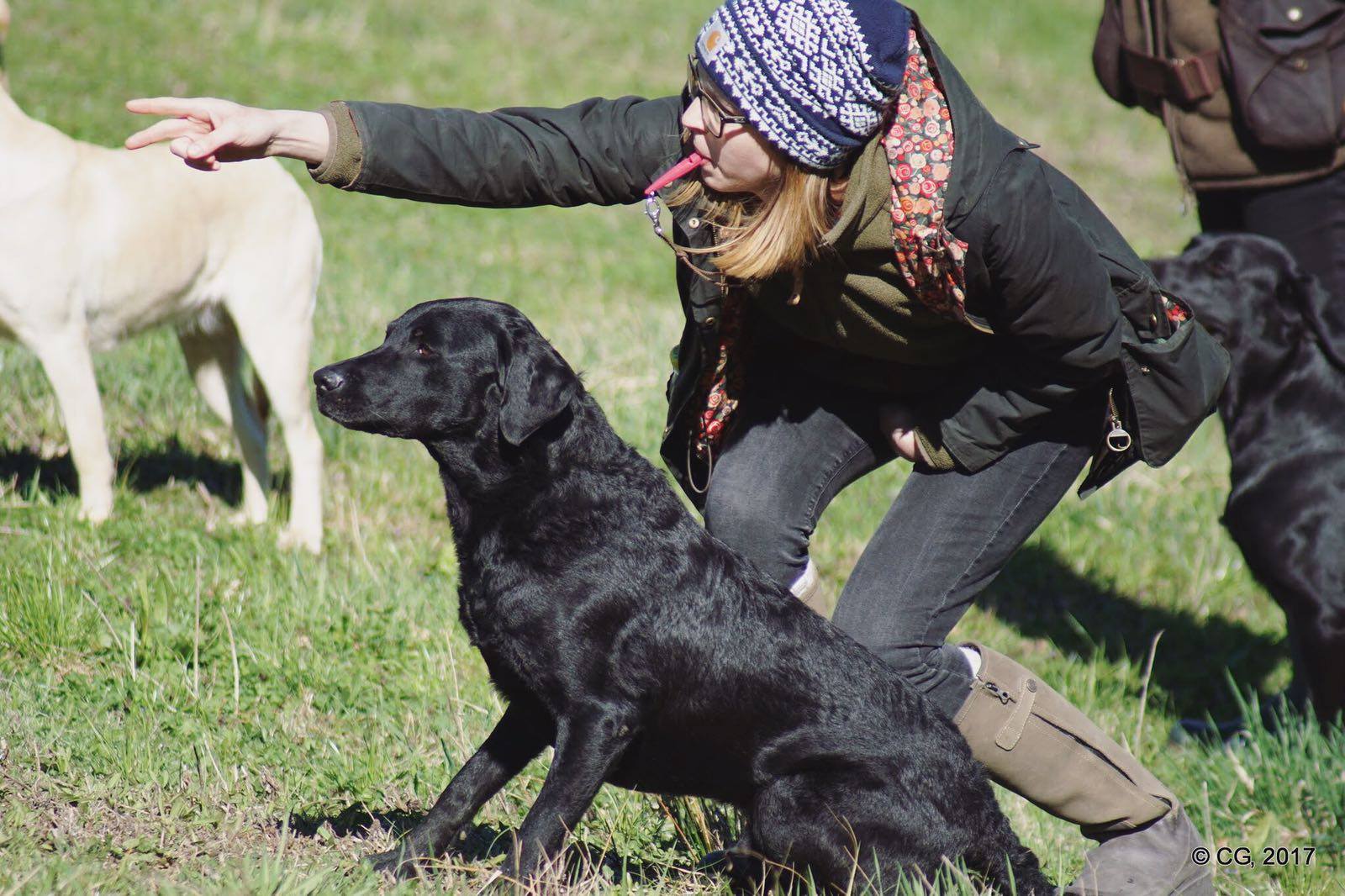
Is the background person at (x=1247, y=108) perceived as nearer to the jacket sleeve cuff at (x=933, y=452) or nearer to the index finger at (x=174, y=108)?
the jacket sleeve cuff at (x=933, y=452)

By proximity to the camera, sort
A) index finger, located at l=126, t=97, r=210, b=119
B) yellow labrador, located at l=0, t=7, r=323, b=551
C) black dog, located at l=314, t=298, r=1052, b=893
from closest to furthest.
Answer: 1. index finger, located at l=126, t=97, r=210, b=119
2. black dog, located at l=314, t=298, r=1052, b=893
3. yellow labrador, located at l=0, t=7, r=323, b=551

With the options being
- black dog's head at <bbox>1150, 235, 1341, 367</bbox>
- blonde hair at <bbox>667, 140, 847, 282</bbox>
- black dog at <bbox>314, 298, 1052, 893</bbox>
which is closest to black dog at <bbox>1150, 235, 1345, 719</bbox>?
black dog's head at <bbox>1150, 235, 1341, 367</bbox>

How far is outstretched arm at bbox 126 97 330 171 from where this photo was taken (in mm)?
2742

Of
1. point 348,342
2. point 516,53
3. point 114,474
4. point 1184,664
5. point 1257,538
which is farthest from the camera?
point 516,53

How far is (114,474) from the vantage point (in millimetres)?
5109

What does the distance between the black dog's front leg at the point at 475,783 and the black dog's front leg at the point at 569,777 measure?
239 millimetres

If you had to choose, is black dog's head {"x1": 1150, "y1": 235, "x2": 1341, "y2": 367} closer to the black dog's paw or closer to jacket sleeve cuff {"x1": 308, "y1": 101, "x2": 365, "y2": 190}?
jacket sleeve cuff {"x1": 308, "y1": 101, "x2": 365, "y2": 190}

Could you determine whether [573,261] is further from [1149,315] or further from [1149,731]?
[1149,315]

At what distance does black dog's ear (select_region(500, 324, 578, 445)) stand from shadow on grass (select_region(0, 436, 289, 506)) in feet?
9.09

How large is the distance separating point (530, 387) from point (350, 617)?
1823 mm

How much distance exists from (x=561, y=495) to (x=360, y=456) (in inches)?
125

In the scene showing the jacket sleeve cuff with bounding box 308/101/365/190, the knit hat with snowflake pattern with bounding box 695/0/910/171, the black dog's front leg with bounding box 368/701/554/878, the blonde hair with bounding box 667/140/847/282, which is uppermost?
the knit hat with snowflake pattern with bounding box 695/0/910/171

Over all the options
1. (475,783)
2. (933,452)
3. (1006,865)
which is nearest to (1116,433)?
(933,452)

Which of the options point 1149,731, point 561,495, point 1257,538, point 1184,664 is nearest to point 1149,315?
point 561,495
